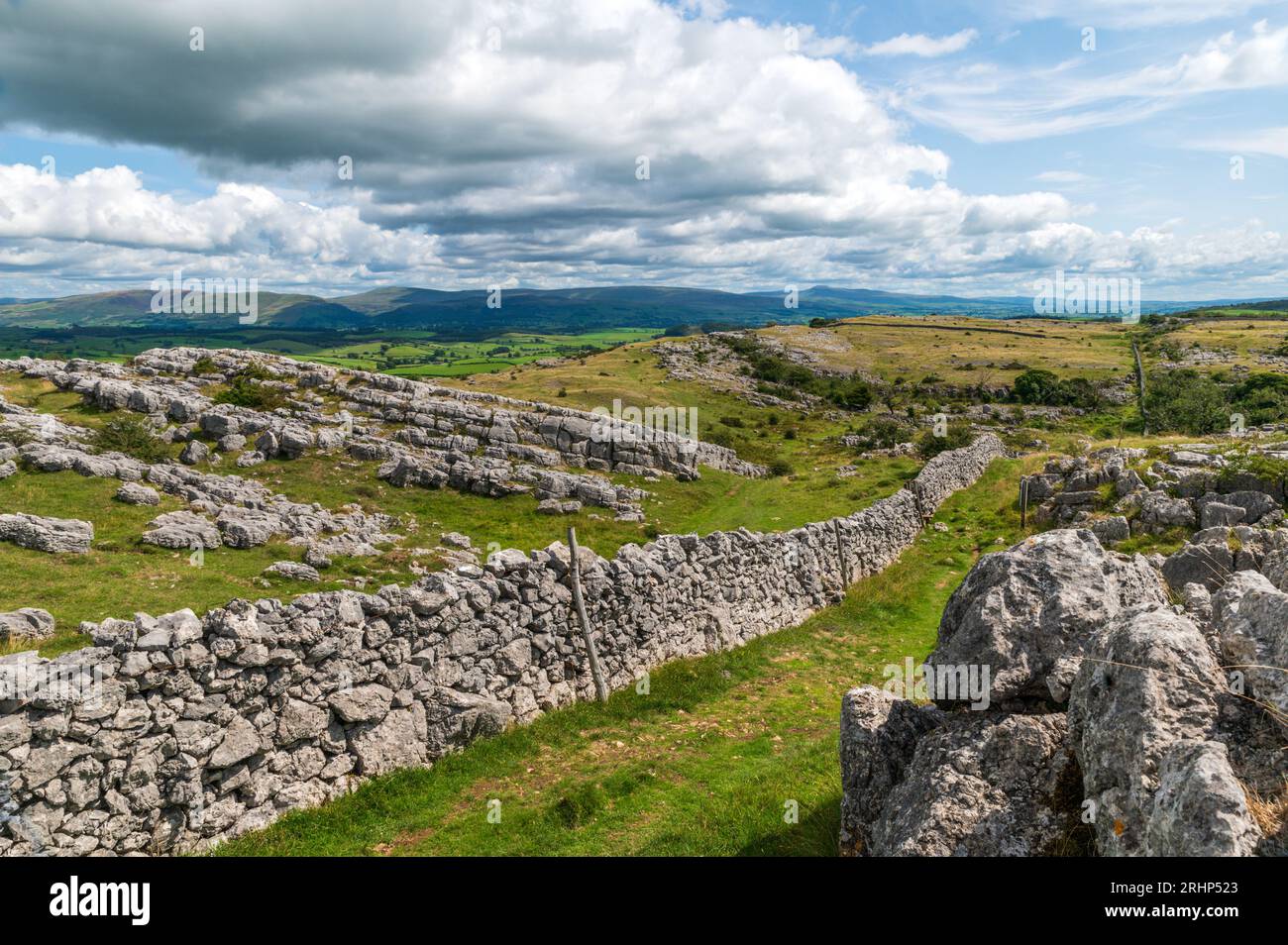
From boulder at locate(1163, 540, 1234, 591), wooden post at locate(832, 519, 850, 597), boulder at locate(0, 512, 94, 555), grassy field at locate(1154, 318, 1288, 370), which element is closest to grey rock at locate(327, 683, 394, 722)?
boulder at locate(1163, 540, 1234, 591)

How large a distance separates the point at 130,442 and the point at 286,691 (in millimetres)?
31675

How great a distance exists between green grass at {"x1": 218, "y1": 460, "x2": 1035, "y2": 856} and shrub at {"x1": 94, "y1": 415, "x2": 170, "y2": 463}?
3054 centimetres

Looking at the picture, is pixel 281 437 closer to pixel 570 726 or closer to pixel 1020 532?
pixel 570 726

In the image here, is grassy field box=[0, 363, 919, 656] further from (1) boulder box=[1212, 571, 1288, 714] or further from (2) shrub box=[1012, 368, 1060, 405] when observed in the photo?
(2) shrub box=[1012, 368, 1060, 405]

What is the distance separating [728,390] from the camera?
326 ft

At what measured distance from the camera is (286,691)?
10531 millimetres

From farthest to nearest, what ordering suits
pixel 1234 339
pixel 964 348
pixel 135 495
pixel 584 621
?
1. pixel 964 348
2. pixel 1234 339
3. pixel 135 495
4. pixel 584 621

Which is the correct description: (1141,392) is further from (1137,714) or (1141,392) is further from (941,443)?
(1137,714)

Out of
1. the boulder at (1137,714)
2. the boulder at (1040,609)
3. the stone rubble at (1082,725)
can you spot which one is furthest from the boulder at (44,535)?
the boulder at (1137,714)

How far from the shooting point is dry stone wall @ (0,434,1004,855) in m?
8.54

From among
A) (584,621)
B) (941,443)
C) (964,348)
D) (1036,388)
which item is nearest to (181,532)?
(584,621)

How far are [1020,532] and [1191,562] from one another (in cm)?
1768

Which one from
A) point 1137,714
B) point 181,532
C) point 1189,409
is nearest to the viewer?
point 1137,714

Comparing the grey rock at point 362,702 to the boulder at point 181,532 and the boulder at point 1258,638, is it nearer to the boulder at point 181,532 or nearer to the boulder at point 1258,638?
the boulder at point 1258,638
